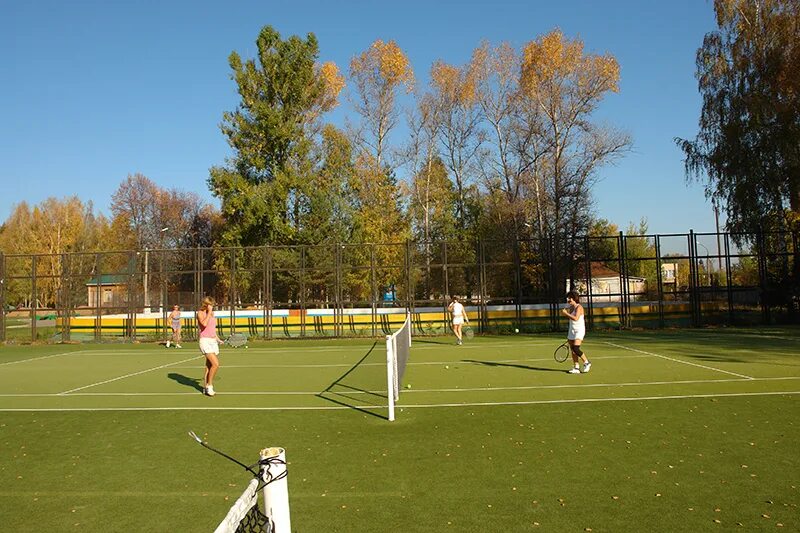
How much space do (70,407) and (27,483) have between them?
508cm

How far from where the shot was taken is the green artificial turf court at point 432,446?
18.7ft

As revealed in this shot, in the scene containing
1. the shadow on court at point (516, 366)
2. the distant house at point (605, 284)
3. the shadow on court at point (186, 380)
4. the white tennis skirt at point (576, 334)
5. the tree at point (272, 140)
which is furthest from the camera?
the tree at point (272, 140)

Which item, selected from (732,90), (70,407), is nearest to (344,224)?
(732,90)

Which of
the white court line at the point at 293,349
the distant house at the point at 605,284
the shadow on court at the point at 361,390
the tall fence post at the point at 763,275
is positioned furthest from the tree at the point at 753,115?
the shadow on court at the point at 361,390

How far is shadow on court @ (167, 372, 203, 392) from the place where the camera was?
1401 centimetres

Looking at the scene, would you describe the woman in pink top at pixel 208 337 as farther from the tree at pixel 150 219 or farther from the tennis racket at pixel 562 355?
the tree at pixel 150 219

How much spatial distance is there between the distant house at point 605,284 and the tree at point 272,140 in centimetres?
1814

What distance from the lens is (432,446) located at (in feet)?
26.4

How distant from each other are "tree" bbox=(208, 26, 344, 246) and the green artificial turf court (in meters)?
23.7

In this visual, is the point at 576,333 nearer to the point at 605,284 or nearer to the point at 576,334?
the point at 576,334

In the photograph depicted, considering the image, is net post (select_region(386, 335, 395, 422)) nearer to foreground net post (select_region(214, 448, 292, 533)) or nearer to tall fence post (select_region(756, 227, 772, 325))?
foreground net post (select_region(214, 448, 292, 533))

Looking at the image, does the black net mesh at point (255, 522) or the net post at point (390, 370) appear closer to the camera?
the black net mesh at point (255, 522)

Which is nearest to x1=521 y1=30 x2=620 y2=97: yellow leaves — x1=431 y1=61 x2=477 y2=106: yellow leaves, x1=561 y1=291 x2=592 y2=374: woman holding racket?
x1=431 y1=61 x2=477 y2=106: yellow leaves

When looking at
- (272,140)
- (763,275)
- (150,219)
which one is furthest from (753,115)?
(150,219)
